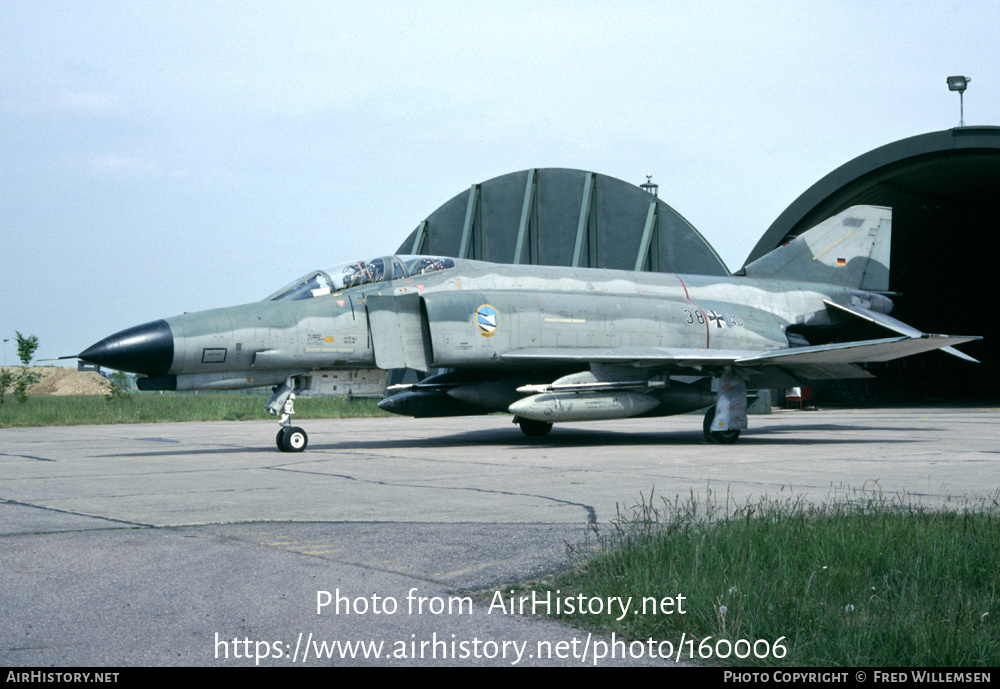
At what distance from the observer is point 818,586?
4082 millimetres

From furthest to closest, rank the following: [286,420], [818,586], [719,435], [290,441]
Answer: [719,435], [286,420], [290,441], [818,586]

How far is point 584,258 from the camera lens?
29.4 metres

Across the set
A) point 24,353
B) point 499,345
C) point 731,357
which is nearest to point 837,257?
point 731,357

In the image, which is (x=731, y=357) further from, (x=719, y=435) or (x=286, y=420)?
(x=286, y=420)

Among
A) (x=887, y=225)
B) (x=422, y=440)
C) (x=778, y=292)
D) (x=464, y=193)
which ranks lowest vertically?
(x=422, y=440)

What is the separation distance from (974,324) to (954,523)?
131ft

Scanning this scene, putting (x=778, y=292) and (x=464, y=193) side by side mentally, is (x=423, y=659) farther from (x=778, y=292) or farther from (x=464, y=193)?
(x=464, y=193)

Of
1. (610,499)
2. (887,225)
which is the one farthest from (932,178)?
(610,499)

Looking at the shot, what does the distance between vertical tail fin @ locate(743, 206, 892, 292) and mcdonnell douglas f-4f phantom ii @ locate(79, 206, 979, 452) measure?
2.02 metres

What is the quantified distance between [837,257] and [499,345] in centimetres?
894

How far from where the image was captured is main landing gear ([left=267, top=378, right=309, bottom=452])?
12.7 meters

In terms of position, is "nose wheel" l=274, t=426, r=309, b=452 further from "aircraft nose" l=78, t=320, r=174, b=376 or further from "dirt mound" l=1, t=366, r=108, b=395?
"dirt mound" l=1, t=366, r=108, b=395

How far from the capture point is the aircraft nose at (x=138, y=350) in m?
11.0

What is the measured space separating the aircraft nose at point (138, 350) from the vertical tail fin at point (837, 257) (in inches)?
477
